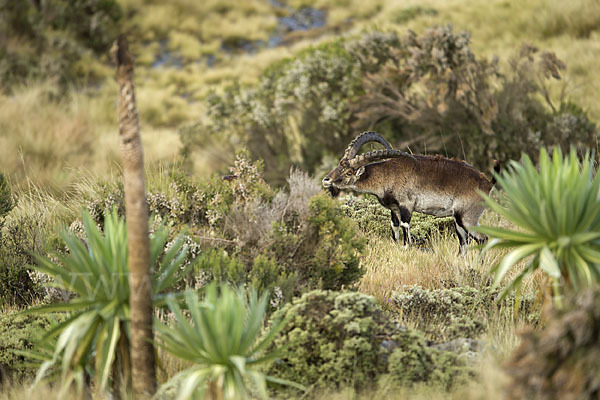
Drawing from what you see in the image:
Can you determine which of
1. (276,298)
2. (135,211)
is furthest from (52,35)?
(135,211)

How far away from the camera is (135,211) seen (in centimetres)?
351

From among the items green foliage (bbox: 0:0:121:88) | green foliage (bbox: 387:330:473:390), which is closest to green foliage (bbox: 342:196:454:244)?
green foliage (bbox: 387:330:473:390)

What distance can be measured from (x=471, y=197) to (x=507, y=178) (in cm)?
240

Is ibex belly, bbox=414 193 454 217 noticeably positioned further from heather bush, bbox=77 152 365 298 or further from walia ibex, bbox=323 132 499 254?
heather bush, bbox=77 152 365 298

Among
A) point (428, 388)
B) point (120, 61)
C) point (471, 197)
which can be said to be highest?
point (120, 61)

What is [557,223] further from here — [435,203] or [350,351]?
[435,203]

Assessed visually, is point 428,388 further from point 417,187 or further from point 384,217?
point 384,217

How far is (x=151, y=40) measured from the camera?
90.2ft

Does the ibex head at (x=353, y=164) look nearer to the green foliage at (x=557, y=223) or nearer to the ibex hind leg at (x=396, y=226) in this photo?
the ibex hind leg at (x=396, y=226)

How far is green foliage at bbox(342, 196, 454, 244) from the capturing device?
25.3 ft

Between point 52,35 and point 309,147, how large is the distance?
39.3 ft

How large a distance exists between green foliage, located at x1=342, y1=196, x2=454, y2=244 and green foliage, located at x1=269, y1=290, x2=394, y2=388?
3184mm

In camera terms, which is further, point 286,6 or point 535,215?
point 286,6

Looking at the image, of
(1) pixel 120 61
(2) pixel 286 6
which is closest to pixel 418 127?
(1) pixel 120 61
